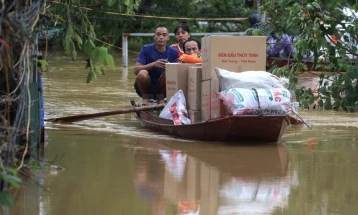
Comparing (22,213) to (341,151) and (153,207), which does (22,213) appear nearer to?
(153,207)

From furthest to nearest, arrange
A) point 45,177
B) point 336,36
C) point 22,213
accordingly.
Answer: point 336,36 → point 45,177 → point 22,213

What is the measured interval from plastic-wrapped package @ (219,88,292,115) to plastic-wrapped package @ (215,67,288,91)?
0.11 m

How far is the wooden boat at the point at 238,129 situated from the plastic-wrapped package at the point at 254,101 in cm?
7

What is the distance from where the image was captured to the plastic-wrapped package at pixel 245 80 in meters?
8.84

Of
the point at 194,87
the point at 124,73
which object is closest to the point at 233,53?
the point at 194,87

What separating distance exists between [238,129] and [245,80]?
0.57 metres

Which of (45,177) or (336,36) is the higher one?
(336,36)

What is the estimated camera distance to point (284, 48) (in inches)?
628

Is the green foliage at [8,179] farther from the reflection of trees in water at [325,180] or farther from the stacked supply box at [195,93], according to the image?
the stacked supply box at [195,93]

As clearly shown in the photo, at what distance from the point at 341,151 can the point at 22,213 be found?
165 inches

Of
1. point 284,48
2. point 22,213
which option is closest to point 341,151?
point 22,213

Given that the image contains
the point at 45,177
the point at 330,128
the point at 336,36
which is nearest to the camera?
the point at 45,177

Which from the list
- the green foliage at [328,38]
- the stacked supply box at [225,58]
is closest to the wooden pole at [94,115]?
the stacked supply box at [225,58]

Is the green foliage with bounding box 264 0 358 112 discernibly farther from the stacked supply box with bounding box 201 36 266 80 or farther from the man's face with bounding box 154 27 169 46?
the man's face with bounding box 154 27 169 46
